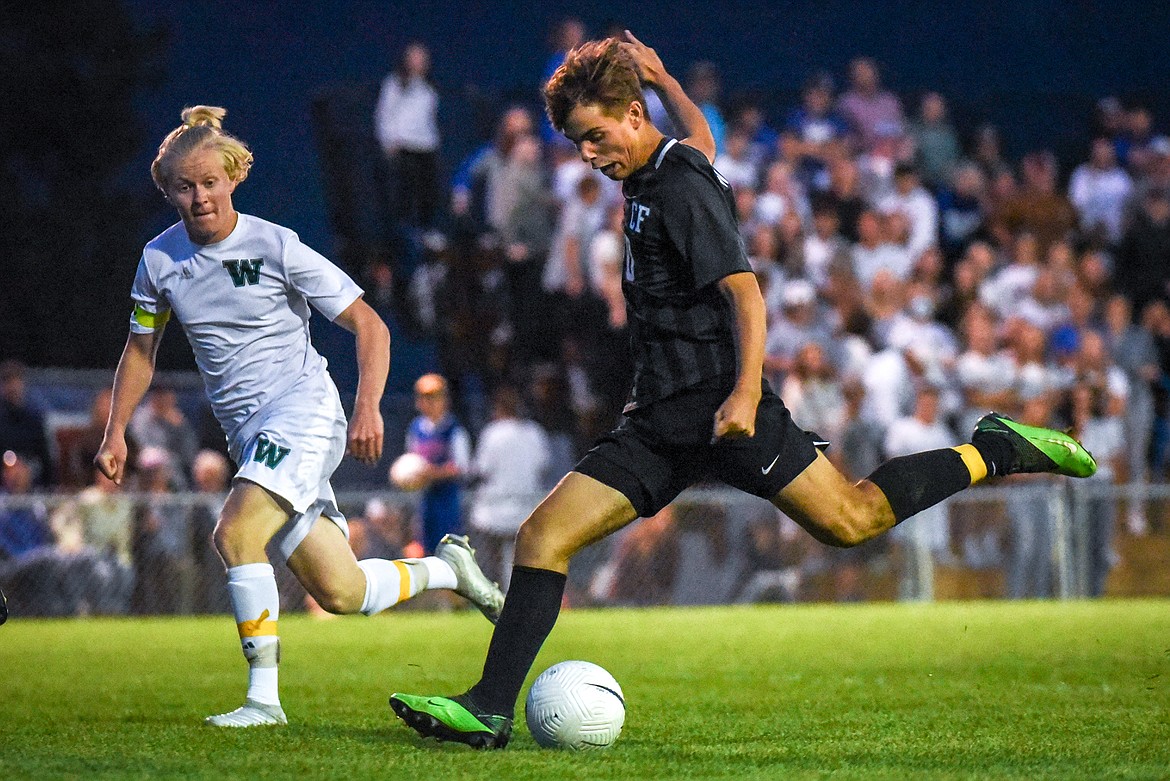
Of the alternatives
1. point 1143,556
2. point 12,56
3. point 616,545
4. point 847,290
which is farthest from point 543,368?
point 12,56

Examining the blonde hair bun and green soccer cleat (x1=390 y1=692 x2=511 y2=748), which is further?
the blonde hair bun

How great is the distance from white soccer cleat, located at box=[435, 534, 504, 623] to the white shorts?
62cm

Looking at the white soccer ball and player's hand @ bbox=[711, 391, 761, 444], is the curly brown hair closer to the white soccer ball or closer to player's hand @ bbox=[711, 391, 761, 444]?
player's hand @ bbox=[711, 391, 761, 444]

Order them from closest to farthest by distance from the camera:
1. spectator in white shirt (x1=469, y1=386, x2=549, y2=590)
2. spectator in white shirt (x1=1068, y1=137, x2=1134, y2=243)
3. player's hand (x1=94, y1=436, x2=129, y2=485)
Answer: player's hand (x1=94, y1=436, x2=129, y2=485) < spectator in white shirt (x1=469, y1=386, x2=549, y2=590) < spectator in white shirt (x1=1068, y1=137, x2=1134, y2=243)

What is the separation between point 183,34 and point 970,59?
31.6ft

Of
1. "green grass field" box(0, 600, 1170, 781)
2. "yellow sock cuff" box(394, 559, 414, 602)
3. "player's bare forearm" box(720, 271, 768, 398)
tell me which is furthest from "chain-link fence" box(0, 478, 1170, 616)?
"player's bare forearm" box(720, 271, 768, 398)

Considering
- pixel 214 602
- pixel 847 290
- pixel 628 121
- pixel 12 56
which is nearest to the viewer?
pixel 628 121

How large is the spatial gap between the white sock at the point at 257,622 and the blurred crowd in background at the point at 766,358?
6.87m

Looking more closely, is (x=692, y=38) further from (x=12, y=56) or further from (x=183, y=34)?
(x=12, y=56)

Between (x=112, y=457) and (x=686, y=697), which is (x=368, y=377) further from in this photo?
(x=686, y=697)

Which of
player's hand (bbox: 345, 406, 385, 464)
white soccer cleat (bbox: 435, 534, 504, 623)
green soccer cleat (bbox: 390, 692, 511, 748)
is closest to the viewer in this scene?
green soccer cleat (bbox: 390, 692, 511, 748)

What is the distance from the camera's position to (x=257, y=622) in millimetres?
5793

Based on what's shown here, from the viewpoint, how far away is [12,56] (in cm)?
2489

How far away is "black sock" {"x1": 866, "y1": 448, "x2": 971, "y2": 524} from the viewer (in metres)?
5.31
